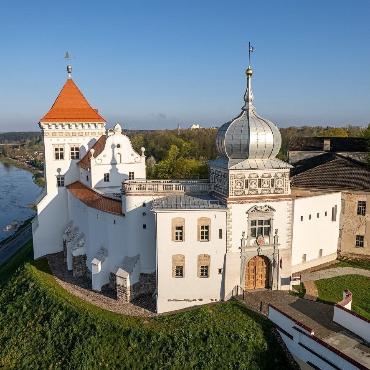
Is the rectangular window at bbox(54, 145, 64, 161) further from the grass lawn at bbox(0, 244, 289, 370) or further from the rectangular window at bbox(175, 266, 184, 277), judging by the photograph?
the rectangular window at bbox(175, 266, 184, 277)

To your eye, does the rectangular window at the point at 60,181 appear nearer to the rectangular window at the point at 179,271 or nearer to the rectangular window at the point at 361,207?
the rectangular window at the point at 179,271

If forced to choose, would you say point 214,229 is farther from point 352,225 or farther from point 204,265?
point 352,225

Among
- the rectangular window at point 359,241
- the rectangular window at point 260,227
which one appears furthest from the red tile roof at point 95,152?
the rectangular window at point 359,241

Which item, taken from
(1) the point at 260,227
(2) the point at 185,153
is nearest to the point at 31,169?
(2) the point at 185,153

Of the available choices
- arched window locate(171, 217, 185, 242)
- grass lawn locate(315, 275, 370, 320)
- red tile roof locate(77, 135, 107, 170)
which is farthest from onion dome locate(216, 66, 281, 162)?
red tile roof locate(77, 135, 107, 170)

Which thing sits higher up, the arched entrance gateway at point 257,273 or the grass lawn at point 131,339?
the arched entrance gateway at point 257,273

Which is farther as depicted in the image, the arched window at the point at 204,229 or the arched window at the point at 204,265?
the arched window at the point at 204,265
